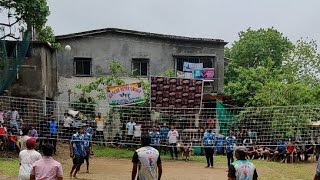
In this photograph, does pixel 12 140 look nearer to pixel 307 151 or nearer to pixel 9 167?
pixel 9 167

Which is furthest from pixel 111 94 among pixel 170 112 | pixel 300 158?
pixel 300 158

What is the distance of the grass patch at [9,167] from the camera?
48.1 ft

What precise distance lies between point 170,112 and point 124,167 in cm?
565

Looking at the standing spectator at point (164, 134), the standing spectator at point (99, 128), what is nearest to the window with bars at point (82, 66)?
the standing spectator at point (99, 128)

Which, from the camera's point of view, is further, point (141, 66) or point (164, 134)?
point (141, 66)

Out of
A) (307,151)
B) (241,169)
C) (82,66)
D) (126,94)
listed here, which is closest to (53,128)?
(126,94)

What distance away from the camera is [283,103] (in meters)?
26.5

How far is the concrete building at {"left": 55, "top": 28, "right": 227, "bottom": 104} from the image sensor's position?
27.1 meters

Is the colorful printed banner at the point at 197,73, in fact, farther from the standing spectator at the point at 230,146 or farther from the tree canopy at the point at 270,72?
the standing spectator at the point at 230,146

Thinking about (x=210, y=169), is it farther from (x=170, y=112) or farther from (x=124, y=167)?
(x=170, y=112)

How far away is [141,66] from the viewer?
1086 inches

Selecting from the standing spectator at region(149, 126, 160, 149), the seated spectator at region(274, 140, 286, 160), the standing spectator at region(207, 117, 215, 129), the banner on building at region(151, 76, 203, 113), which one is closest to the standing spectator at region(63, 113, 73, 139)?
the standing spectator at region(149, 126, 160, 149)

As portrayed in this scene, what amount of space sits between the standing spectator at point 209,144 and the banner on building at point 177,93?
3.42 meters

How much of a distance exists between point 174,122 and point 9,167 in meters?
8.97
